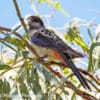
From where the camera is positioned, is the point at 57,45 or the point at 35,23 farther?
the point at 35,23

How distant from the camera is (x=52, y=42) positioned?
1.46 m

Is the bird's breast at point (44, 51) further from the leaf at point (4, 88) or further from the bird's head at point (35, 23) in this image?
the leaf at point (4, 88)

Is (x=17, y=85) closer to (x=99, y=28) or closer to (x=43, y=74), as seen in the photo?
(x=43, y=74)

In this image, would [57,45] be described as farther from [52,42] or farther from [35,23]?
[35,23]

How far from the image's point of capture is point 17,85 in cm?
104

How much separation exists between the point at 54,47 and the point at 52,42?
0.04 m

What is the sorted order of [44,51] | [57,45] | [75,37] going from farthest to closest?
[44,51] < [57,45] < [75,37]

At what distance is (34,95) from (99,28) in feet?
0.88

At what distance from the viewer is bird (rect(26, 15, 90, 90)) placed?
1.12 m

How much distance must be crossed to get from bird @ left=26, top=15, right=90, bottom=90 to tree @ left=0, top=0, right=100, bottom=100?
0.03 meters

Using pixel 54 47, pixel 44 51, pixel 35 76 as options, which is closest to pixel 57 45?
pixel 54 47

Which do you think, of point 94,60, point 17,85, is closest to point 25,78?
point 17,85

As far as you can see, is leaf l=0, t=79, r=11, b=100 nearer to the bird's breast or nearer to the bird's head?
the bird's breast

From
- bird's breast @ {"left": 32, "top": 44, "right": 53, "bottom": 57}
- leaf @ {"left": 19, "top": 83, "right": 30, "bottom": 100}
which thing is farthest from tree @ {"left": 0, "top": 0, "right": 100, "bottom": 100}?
bird's breast @ {"left": 32, "top": 44, "right": 53, "bottom": 57}
